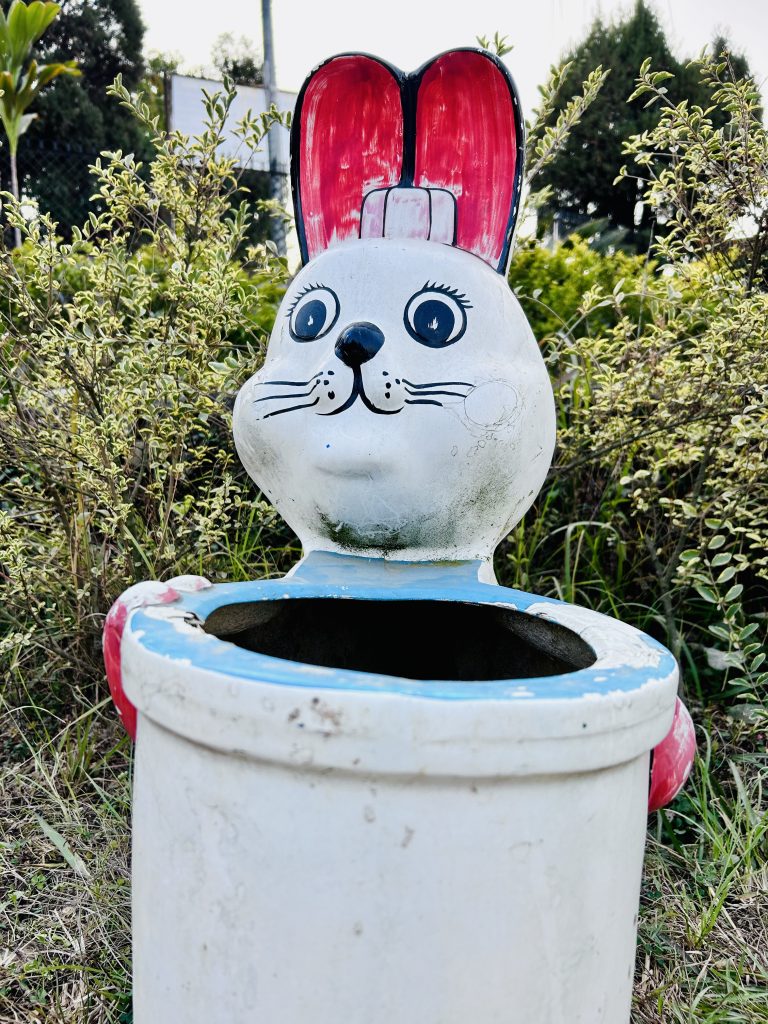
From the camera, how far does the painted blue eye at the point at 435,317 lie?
4.50 feet

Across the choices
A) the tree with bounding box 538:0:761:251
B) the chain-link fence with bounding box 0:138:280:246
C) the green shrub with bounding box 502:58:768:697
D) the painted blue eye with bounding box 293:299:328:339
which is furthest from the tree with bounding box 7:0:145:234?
the painted blue eye with bounding box 293:299:328:339

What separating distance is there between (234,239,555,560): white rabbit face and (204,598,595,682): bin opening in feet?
0.36

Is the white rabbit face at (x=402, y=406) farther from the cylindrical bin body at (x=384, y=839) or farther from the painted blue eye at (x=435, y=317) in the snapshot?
the cylindrical bin body at (x=384, y=839)

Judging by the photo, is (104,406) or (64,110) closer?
(104,406)

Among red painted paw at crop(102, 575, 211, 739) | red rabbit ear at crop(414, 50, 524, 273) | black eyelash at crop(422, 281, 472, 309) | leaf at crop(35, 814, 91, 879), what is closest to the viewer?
red painted paw at crop(102, 575, 211, 739)

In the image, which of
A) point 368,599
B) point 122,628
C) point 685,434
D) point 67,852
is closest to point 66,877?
point 67,852

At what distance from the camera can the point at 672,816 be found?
1.88 m

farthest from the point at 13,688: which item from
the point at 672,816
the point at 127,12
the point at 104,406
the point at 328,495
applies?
the point at 127,12

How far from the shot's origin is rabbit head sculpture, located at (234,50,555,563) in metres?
1.35

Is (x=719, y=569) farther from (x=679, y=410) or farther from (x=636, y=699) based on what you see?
(x=636, y=699)

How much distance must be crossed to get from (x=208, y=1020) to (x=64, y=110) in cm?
1557

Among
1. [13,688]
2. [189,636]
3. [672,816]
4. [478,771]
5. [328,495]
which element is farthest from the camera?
[13,688]

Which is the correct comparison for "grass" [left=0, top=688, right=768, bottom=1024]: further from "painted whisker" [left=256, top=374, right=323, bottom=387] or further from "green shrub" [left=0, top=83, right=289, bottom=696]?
"painted whisker" [left=256, top=374, right=323, bottom=387]

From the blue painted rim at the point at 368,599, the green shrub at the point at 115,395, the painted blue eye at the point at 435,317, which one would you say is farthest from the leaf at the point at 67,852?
the painted blue eye at the point at 435,317
